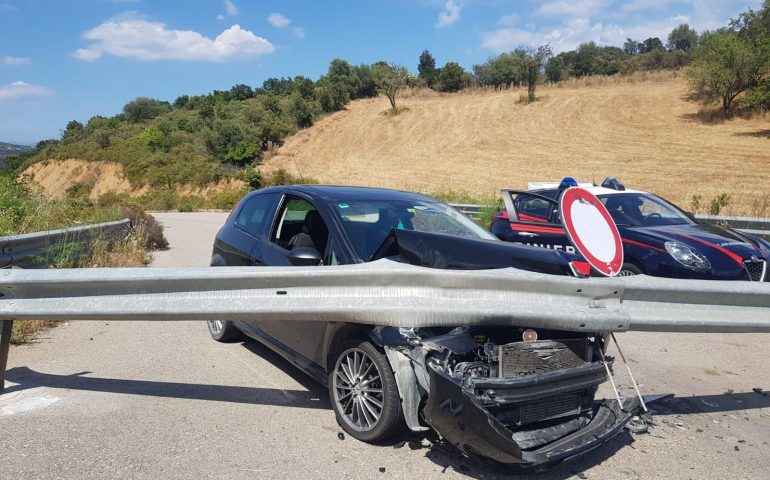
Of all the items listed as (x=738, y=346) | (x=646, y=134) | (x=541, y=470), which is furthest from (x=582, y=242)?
(x=646, y=134)

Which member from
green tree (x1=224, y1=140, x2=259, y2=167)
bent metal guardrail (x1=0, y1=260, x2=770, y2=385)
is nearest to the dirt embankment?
green tree (x1=224, y1=140, x2=259, y2=167)

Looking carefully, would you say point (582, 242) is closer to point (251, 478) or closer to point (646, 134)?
point (251, 478)

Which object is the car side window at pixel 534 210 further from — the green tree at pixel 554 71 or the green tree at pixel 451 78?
the green tree at pixel 451 78

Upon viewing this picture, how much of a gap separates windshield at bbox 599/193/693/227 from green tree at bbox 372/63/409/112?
6018 centimetres

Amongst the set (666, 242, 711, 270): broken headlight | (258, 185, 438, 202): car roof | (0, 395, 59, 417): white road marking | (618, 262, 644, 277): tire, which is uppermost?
(258, 185, 438, 202): car roof

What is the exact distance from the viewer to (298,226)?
5.71 metres

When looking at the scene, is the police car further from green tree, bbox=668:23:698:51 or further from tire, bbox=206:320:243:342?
green tree, bbox=668:23:698:51

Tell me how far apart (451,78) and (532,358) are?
78194mm

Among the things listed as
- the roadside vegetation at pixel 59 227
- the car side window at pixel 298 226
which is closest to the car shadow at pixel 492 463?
the car side window at pixel 298 226

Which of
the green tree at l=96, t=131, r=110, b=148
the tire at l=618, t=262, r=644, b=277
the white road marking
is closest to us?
the white road marking

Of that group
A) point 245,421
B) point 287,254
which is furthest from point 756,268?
point 245,421

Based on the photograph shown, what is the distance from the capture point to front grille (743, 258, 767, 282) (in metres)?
7.81

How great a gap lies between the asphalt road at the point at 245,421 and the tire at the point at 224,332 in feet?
0.38

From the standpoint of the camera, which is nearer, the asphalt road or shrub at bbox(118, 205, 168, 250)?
the asphalt road
